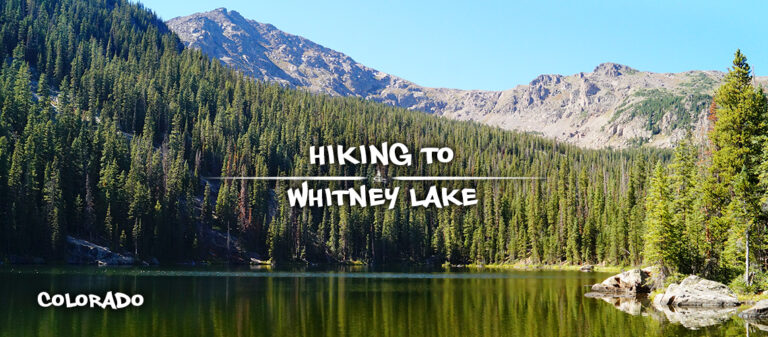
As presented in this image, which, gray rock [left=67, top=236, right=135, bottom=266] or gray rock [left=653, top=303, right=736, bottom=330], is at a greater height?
gray rock [left=653, top=303, right=736, bottom=330]

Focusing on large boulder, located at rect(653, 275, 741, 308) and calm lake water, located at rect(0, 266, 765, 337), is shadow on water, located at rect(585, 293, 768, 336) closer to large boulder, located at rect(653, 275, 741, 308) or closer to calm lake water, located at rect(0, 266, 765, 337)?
calm lake water, located at rect(0, 266, 765, 337)

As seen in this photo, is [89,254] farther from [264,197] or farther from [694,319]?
[694,319]

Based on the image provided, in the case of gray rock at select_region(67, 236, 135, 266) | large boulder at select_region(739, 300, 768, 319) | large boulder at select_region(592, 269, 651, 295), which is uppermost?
large boulder at select_region(739, 300, 768, 319)

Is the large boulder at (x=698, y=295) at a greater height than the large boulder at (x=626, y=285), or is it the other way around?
the large boulder at (x=698, y=295)

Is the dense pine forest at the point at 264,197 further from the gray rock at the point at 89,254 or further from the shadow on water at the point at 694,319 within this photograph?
the shadow on water at the point at 694,319

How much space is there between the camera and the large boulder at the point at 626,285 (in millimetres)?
65000

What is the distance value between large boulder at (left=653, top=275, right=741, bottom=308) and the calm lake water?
3.07m

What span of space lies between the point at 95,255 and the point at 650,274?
293 feet

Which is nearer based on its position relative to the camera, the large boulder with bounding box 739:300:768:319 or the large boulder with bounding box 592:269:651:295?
the large boulder with bounding box 739:300:768:319

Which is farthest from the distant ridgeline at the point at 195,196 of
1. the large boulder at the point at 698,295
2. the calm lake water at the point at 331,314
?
the large boulder at the point at 698,295

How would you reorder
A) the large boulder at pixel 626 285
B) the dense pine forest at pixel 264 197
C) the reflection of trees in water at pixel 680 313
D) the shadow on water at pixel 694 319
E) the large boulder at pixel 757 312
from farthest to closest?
the large boulder at pixel 626 285 → the dense pine forest at pixel 264 197 → the large boulder at pixel 757 312 → the reflection of trees in water at pixel 680 313 → the shadow on water at pixel 694 319

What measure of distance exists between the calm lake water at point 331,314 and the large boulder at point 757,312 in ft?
4.40

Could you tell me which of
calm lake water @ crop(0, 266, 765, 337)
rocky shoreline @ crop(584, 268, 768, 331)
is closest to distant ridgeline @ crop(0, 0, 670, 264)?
rocky shoreline @ crop(584, 268, 768, 331)

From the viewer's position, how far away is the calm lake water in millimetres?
36469
